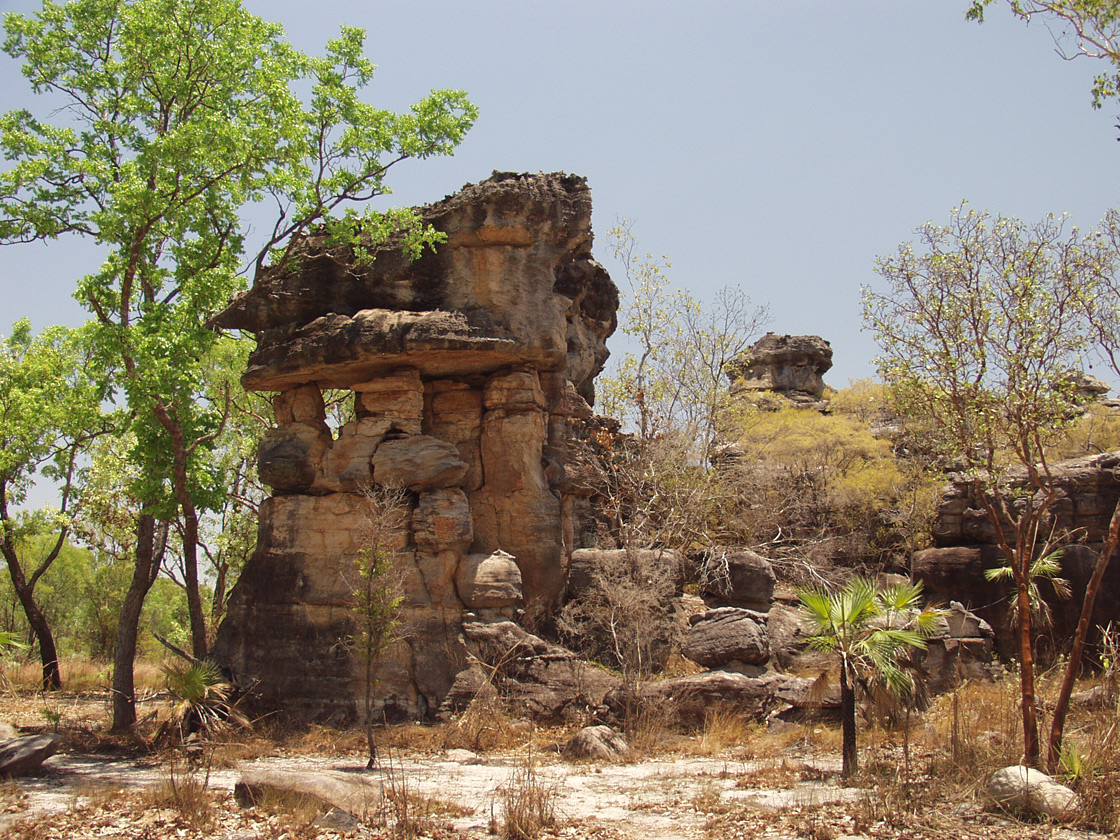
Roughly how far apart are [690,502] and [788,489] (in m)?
6.26

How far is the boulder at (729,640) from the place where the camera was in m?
16.2

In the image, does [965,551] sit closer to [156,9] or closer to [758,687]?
[758,687]

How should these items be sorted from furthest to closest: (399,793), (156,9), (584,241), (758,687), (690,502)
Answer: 1. (690,502)
2. (584,241)
3. (758,687)
4. (156,9)
5. (399,793)

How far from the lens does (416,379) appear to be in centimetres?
1752

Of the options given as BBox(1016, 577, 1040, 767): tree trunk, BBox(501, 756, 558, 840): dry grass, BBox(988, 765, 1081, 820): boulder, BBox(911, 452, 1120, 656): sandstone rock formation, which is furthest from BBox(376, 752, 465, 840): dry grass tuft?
BBox(911, 452, 1120, 656): sandstone rock formation

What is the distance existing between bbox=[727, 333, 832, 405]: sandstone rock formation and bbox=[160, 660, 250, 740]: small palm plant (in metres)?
28.4

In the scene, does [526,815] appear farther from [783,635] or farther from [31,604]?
[31,604]

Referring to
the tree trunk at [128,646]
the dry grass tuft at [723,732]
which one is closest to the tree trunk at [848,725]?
the dry grass tuft at [723,732]

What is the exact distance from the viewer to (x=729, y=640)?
16297 millimetres

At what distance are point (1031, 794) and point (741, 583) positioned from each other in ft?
34.1

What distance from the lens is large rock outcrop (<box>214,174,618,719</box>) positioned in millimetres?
16156

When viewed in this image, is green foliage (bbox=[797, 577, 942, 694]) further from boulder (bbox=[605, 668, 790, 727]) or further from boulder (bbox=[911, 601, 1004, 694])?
boulder (bbox=[911, 601, 1004, 694])

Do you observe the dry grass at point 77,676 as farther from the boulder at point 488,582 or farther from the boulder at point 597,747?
the boulder at point 597,747

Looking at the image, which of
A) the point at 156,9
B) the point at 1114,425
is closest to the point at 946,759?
the point at 156,9
